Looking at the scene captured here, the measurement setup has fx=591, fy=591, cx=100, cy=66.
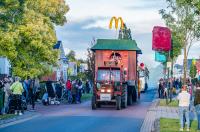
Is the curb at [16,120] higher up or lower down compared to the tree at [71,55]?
lower down

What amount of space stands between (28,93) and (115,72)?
222 inches

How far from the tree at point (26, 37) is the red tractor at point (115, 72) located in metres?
8.61

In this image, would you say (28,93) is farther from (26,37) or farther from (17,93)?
(26,37)

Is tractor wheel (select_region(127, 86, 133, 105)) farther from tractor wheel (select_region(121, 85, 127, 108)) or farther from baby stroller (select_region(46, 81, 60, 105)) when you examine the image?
baby stroller (select_region(46, 81, 60, 105))

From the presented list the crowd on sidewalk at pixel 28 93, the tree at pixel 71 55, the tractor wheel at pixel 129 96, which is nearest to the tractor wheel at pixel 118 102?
the crowd on sidewalk at pixel 28 93

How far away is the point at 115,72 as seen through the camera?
123 ft

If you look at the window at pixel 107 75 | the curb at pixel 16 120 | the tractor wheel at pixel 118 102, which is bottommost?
the curb at pixel 16 120

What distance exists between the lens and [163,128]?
21297 millimetres

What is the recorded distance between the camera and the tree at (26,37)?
152ft

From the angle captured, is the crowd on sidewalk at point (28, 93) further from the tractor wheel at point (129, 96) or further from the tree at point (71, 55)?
the tree at point (71, 55)

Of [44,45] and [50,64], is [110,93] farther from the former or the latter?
[50,64]

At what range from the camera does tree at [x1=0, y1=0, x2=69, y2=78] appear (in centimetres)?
4631

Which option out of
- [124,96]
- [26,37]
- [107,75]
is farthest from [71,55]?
[107,75]

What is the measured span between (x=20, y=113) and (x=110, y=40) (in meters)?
14.1
